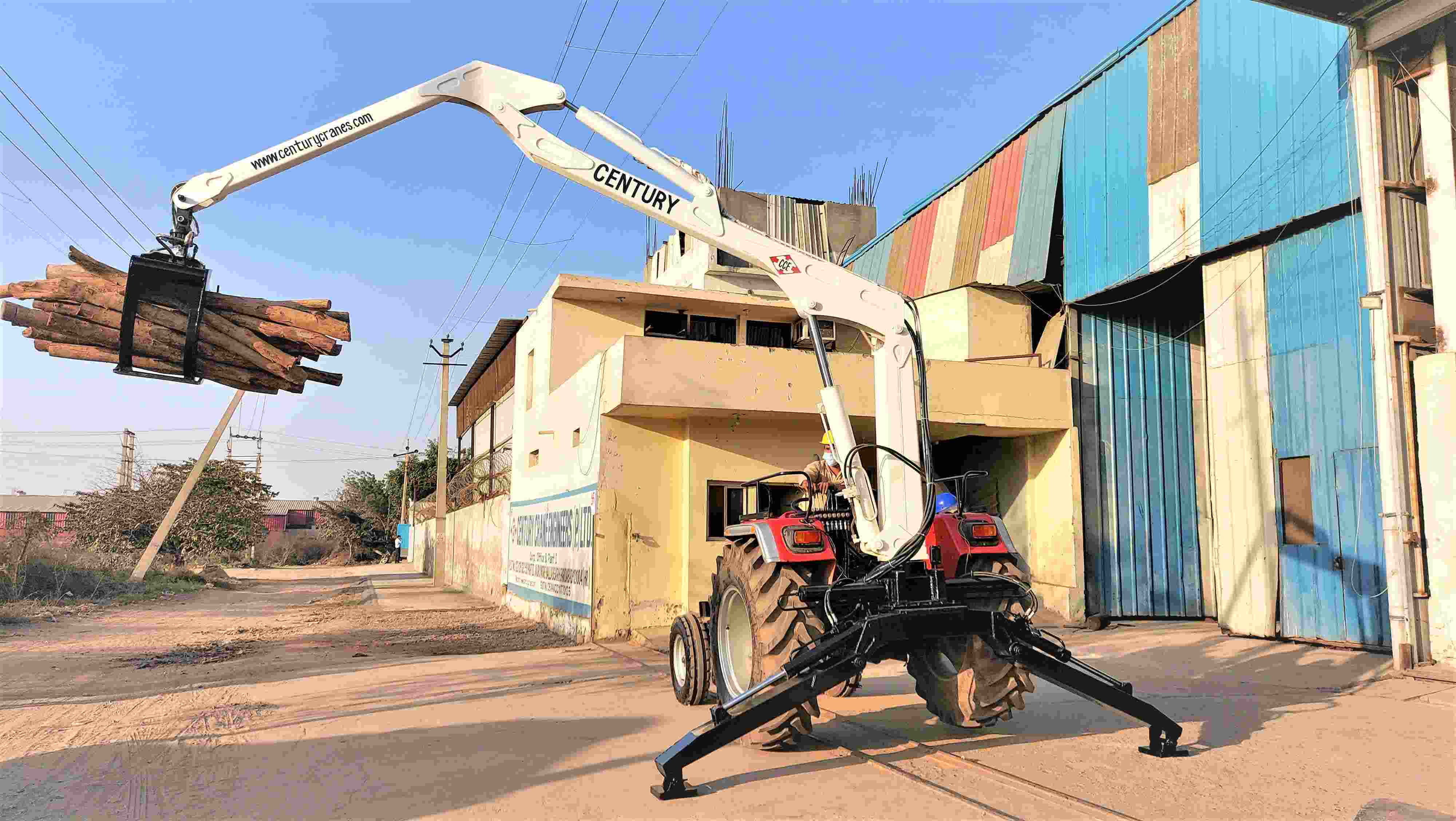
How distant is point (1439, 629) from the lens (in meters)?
9.70

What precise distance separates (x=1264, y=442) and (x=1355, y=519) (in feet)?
5.86

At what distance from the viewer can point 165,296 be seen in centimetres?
755

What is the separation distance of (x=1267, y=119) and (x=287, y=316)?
42.5 feet

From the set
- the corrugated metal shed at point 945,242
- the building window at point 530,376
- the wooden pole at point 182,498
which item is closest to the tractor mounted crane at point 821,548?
the corrugated metal shed at point 945,242

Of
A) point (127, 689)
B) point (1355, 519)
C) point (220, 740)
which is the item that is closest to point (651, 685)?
point (220, 740)

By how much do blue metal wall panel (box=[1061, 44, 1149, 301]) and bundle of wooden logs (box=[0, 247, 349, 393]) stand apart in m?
12.4

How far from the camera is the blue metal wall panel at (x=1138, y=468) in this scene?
15.9 metres

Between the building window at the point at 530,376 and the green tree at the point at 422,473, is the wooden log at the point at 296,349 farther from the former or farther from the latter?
the green tree at the point at 422,473

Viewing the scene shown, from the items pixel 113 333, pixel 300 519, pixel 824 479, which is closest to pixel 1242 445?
pixel 824 479

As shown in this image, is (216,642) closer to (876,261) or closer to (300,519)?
(876,261)

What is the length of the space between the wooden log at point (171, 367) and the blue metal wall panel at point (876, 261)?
16115 mm

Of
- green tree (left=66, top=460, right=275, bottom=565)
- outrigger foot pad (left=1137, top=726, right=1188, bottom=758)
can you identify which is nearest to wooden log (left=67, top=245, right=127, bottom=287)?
outrigger foot pad (left=1137, top=726, right=1188, bottom=758)

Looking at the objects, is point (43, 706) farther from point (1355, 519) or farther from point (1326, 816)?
point (1355, 519)

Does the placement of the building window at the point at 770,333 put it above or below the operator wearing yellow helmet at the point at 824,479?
above
